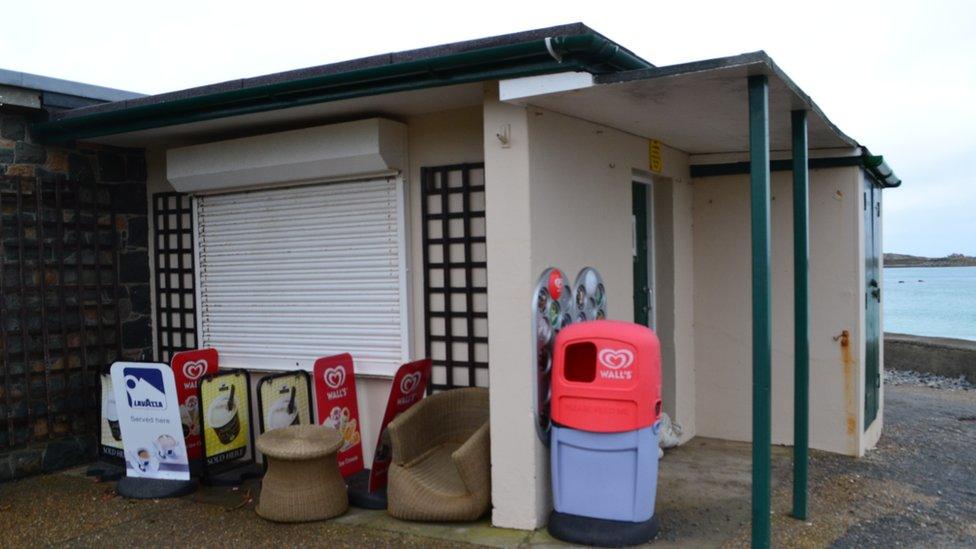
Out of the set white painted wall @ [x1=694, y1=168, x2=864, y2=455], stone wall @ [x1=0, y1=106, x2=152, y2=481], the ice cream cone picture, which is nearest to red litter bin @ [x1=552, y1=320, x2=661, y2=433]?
the ice cream cone picture

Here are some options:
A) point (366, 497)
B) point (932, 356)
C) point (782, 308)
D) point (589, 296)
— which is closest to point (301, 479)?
point (366, 497)

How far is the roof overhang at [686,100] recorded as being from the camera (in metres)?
4.12

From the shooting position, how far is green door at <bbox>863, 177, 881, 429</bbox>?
6.78 m

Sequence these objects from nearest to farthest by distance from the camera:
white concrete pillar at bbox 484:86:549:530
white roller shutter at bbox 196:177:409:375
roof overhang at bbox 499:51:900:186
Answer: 1. roof overhang at bbox 499:51:900:186
2. white concrete pillar at bbox 484:86:549:530
3. white roller shutter at bbox 196:177:409:375

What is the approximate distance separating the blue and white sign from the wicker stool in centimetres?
A: 99

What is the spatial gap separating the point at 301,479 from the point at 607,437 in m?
2.01

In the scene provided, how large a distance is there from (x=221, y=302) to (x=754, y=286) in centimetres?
453

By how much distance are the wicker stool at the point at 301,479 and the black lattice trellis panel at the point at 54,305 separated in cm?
241

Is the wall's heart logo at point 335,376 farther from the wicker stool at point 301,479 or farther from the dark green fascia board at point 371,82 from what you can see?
the dark green fascia board at point 371,82

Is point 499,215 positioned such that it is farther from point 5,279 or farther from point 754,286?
point 5,279

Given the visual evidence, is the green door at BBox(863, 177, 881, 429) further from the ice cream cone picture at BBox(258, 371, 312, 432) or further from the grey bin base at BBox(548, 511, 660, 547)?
the ice cream cone picture at BBox(258, 371, 312, 432)

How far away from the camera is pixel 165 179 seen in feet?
23.3

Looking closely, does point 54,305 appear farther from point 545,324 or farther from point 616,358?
point 616,358

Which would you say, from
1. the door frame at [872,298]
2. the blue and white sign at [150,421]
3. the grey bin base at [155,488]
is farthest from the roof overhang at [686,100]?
the grey bin base at [155,488]
